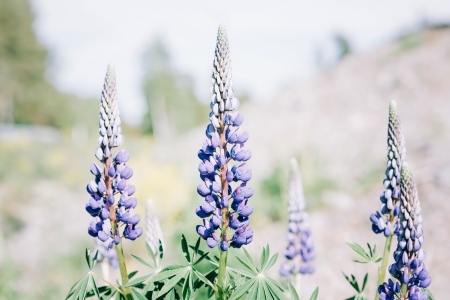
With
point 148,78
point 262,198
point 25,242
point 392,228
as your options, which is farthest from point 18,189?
point 148,78

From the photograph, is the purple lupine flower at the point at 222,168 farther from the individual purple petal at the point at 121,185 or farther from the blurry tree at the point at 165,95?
the blurry tree at the point at 165,95

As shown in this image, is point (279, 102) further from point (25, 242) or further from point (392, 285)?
point (392, 285)

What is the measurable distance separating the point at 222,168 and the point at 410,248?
0.91m

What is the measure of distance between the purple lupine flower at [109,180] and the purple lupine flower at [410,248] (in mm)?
1247

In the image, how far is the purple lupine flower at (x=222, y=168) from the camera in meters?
2.00

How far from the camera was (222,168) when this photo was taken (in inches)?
79.4

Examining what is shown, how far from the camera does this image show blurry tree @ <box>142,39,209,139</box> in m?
40.2

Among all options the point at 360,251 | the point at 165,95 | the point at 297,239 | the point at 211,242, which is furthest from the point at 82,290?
the point at 165,95

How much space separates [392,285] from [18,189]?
16.8 metres

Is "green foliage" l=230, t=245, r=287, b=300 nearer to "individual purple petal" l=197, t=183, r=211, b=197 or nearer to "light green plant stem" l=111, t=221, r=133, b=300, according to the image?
"individual purple petal" l=197, t=183, r=211, b=197

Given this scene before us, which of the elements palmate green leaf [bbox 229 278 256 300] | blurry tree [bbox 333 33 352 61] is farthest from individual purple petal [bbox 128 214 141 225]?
blurry tree [bbox 333 33 352 61]

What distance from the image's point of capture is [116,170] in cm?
215

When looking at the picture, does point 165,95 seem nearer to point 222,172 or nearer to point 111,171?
point 111,171

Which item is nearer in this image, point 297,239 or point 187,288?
point 187,288
